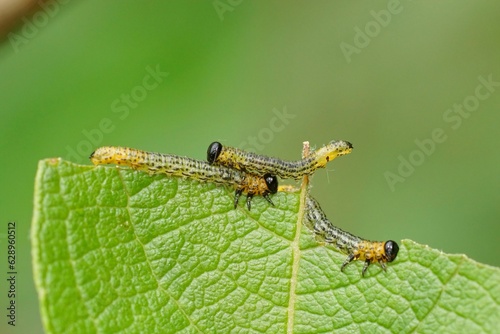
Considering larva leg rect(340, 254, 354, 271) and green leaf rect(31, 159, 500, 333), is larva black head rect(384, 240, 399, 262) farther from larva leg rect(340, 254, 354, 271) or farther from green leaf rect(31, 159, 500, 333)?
larva leg rect(340, 254, 354, 271)

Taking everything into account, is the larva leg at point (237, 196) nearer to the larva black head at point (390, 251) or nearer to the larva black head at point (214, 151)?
the larva black head at point (214, 151)

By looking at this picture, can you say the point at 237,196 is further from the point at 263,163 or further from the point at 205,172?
the point at 263,163

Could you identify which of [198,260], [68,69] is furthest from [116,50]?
[198,260]

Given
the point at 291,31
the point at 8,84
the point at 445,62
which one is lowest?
the point at 8,84

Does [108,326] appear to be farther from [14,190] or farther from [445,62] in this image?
[445,62]

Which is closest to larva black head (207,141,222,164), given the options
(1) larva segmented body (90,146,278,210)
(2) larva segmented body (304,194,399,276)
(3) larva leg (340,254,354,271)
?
(1) larva segmented body (90,146,278,210)
